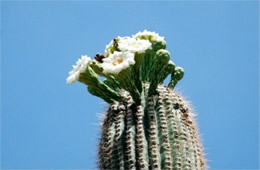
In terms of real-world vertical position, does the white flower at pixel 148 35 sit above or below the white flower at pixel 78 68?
above

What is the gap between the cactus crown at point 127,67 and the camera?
15.3 feet

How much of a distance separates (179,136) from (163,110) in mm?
282

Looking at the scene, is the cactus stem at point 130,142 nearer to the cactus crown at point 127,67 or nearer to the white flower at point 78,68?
the cactus crown at point 127,67

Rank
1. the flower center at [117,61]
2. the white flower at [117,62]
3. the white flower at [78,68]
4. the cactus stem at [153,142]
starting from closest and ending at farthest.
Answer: the cactus stem at [153,142] < the white flower at [117,62] < the flower center at [117,61] < the white flower at [78,68]

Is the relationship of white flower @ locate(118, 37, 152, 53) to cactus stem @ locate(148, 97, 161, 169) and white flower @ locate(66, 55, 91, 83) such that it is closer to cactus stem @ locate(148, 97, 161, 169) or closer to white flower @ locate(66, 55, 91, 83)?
white flower @ locate(66, 55, 91, 83)

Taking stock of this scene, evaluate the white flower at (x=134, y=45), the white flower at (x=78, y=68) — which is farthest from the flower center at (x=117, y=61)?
the white flower at (x=78, y=68)

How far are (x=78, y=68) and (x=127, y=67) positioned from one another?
591mm

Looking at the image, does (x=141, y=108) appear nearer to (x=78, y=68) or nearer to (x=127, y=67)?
(x=127, y=67)

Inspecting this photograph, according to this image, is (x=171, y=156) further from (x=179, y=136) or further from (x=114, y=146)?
(x=114, y=146)

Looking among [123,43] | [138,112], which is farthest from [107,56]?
[138,112]

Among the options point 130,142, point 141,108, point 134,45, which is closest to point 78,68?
point 134,45

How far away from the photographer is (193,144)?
15.0ft

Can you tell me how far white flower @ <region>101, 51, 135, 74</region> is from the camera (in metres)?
4.53

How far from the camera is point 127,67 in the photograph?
14.9 ft
